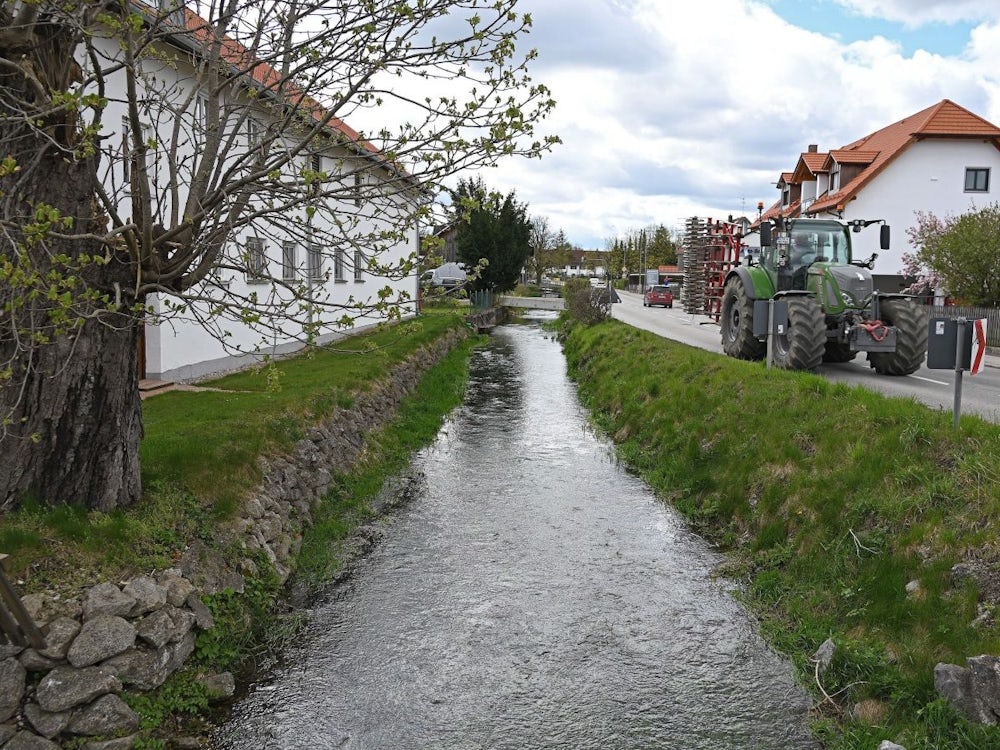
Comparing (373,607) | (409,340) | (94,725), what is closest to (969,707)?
(373,607)

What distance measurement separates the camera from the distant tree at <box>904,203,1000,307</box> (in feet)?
76.9

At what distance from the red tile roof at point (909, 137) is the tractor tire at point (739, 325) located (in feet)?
63.2

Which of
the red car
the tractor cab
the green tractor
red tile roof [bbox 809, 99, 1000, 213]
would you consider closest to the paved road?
the green tractor

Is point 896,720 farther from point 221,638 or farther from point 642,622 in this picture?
point 221,638

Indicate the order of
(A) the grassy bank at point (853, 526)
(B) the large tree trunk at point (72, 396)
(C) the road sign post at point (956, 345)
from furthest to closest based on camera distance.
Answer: (C) the road sign post at point (956, 345)
(B) the large tree trunk at point (72, 396)
(A) the grassy bank at point (853, 526)

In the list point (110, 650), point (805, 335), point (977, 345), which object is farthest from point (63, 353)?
point (805, 335)

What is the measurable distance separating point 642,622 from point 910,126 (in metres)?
36.6

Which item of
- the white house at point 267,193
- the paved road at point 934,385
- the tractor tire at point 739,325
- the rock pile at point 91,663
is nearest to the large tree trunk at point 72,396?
the white house at point 267,193

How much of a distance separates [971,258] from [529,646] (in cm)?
2225

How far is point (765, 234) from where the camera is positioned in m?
15.6

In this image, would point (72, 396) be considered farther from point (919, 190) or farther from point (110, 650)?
point (919, 190)

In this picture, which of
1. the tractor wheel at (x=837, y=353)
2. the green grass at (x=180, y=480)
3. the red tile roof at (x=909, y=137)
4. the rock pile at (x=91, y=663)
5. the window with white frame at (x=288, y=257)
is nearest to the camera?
the rock pile at (x=91, y=663)

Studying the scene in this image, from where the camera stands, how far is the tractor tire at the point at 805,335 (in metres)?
13.5

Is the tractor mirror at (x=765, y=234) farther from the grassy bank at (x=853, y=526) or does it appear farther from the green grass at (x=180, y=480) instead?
the green grass at (x=180, y=480)
